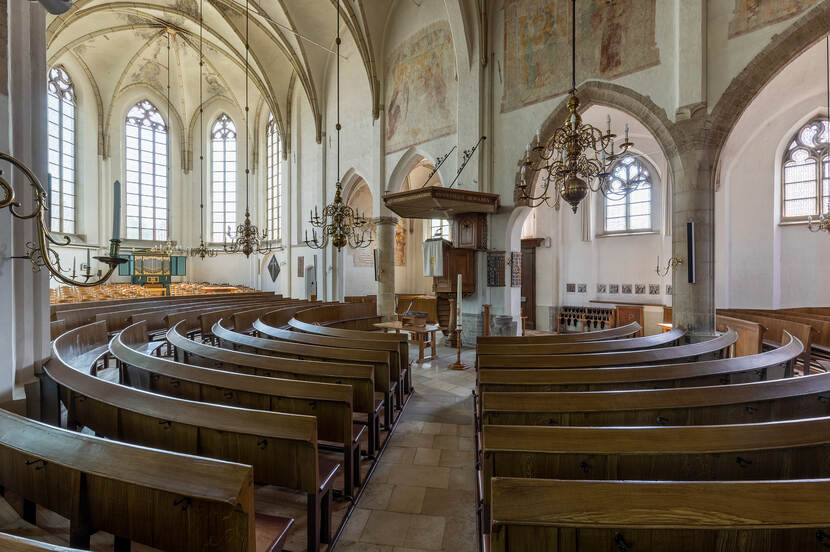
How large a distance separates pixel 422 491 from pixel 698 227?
7.03 meters

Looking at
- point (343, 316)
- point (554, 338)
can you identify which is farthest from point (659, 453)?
point (343, 316)

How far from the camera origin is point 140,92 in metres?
21.6

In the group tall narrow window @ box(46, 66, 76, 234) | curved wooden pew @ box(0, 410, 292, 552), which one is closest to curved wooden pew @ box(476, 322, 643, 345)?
curved wooden pew @ box(0, 410, 292, 552)

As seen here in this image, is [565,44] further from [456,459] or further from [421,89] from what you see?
[456,459]

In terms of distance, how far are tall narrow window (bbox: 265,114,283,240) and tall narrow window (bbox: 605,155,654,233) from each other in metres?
15.0

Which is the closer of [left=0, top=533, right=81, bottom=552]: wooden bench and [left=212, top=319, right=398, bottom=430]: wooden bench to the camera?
[left=0, top=533, right=81, bottom=552]: wooden bench

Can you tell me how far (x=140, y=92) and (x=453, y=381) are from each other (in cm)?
2403

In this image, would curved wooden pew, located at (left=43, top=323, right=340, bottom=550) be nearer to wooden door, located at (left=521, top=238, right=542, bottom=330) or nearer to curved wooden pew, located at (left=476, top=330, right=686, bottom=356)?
curved wooden pew, located at (left=476, top=330, right=686, bottom=356)

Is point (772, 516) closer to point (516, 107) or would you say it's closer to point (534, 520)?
point (534, 520)

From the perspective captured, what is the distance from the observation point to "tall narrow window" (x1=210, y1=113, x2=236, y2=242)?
2295 cm

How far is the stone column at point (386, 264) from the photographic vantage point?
13438 millimetres

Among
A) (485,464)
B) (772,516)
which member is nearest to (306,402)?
(485,464)

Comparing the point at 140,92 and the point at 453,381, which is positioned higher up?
the point at 140,92

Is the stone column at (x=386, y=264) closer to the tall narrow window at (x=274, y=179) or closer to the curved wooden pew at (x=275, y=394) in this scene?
the tall narrow window at (x=274, y=179)
